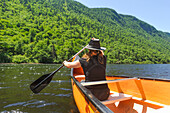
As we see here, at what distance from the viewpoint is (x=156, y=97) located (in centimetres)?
370

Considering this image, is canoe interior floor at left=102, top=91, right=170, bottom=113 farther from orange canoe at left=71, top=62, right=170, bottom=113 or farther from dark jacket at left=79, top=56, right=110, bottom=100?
dark jacket at left=79, top=56, right=110, bottom=100

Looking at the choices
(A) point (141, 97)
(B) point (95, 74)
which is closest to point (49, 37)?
(A) point (141, 97)

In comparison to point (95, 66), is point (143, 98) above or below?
below

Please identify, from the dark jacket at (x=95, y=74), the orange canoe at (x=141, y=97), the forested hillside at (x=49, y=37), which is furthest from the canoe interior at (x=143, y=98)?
the forested hillside at (x=49, y=37)

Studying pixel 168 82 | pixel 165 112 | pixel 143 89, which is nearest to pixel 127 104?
pixel 143 89

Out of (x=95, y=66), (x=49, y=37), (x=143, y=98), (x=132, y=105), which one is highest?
(x=49, y=37)

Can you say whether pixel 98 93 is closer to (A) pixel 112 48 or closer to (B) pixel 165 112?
(B) pixel 165 112

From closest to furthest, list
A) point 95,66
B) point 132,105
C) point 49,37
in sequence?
1. point 95,66
2. point 132,105
3. point 49,37

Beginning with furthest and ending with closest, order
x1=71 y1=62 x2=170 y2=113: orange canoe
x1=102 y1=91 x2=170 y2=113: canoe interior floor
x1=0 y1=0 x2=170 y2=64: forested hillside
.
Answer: x1=0 y1=0 x2=170 y2=64: forested hillside, x1=102 y1=91 x2=170 y2=113: canoe interior floor, x1=71 y1=62 x2=170 y2=113: orange canoe

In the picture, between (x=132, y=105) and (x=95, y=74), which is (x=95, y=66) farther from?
(x=132, y=105)

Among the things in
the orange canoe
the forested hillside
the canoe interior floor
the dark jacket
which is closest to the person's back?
the dark jacket

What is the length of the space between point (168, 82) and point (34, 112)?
4.53 meters

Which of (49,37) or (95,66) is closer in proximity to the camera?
(95,66)

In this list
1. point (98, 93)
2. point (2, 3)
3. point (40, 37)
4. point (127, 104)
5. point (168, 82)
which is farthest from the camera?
point (2, 3)
